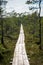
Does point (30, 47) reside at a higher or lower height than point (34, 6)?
lower

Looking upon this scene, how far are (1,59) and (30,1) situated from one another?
4.80 m

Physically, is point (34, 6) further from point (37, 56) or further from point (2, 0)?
point (37, 56)

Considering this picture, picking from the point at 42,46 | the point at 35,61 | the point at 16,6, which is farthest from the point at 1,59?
the point at 16,6

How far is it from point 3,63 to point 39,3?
194 inches

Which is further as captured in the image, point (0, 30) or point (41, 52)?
point (0, 30)

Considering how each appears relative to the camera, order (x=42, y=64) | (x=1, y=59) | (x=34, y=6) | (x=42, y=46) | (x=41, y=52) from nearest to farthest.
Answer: (x=42, y=64)
(x=1, y=59)
(x=41, y=52)
(x=42, y=46)
(x=34, y=6)

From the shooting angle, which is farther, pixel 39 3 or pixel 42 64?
pixel 39 3

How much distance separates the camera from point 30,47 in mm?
11430

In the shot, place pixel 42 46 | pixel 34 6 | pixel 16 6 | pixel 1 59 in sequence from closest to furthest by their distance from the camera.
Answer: pixel 1 59 → pixel 42 46 → pixel 34 6 → pixel 16 6

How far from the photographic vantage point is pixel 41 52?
10.2m

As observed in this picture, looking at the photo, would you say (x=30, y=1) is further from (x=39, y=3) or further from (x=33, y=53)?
(x=33, y=53)

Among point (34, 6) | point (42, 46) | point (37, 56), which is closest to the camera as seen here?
point (37, 56)

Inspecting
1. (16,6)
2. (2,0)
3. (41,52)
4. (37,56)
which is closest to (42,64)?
(37,56)

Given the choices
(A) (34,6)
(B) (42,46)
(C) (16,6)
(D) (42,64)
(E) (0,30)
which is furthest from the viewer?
(C) (16,6)
